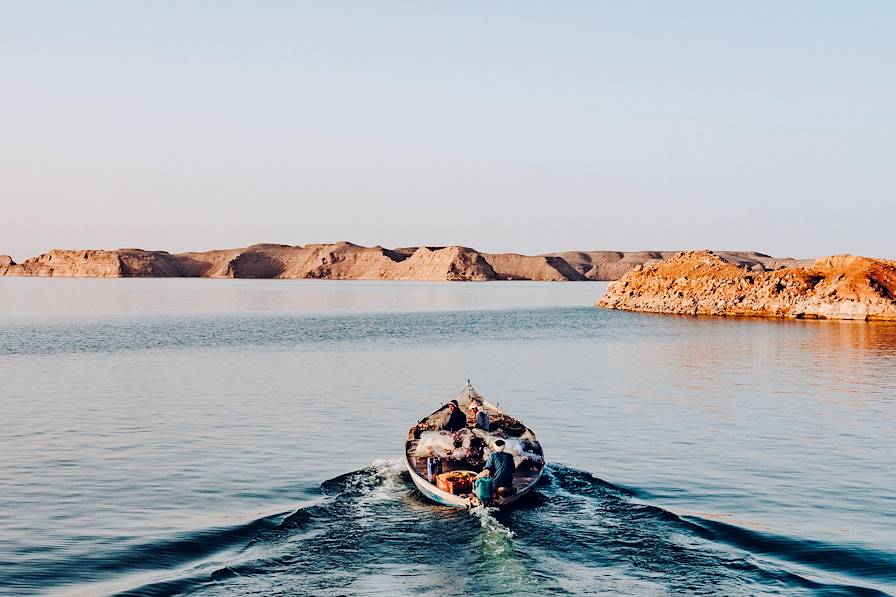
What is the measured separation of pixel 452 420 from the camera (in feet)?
91.2

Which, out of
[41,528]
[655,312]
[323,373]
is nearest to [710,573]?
[41,528]

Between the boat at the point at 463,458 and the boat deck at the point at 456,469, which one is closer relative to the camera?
the boat at the point at 463,458

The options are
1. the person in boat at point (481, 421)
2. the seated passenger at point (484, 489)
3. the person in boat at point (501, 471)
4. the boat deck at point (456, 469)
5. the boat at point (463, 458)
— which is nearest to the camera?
the seated passenger at point (484, 489)

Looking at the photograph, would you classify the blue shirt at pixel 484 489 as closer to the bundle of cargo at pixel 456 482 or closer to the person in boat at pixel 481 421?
the bundle of cargo at pixel 456 482

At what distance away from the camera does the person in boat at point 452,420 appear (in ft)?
90.8

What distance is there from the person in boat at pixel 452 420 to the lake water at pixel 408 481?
6.41 ft

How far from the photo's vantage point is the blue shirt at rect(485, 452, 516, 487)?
21.5 metres

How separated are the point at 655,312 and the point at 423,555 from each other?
113986mm

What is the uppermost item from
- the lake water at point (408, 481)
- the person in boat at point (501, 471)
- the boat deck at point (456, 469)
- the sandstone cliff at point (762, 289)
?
the sandstone cliff at point (762, 289)

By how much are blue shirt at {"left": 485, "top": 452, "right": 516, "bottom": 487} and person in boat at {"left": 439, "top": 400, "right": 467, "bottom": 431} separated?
5.89 metres

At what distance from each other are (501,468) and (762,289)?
104 metres

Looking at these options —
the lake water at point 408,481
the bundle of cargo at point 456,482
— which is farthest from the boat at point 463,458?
the lake water at point 408,481

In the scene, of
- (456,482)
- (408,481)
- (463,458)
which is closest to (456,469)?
(463,458)

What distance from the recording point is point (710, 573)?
17.3m
